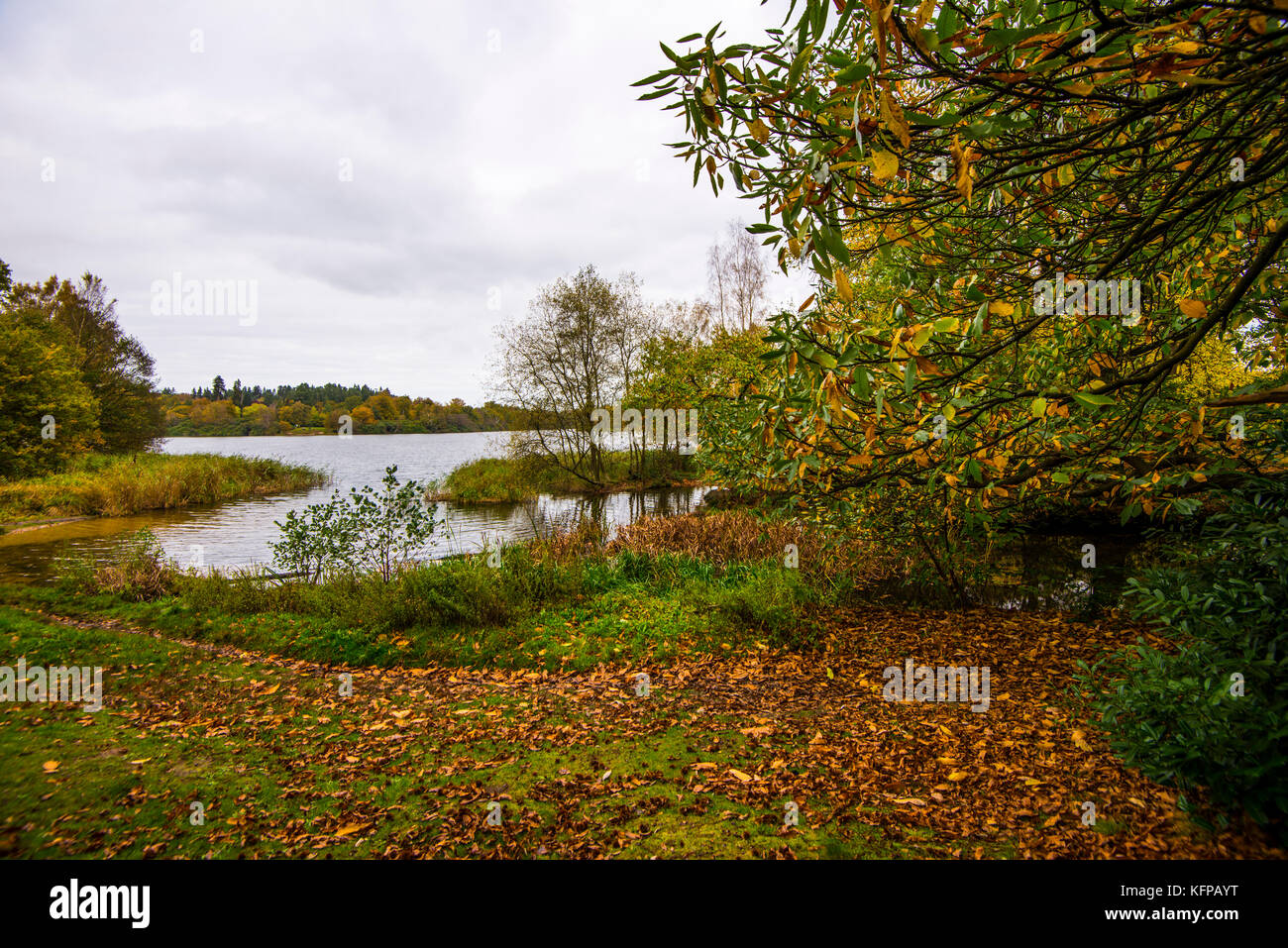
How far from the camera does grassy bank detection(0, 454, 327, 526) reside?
61.1ft

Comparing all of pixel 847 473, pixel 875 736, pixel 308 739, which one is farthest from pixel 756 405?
pixel 308 739

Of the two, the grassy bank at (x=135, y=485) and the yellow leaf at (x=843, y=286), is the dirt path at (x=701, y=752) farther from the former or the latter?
the grassy bank at (x=135, y=485)

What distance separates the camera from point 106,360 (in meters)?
33.3

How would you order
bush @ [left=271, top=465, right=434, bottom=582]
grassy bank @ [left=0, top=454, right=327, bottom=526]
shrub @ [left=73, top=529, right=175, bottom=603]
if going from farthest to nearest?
grassy bank @ [left=0, top=454, right=327, bottom=526] → shrub @ [left=73, top=529, right=175, bottom=603] → bush @ [left=271, top=465, right=434, bottom=582]

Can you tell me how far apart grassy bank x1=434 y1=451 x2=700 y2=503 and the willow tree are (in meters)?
22.4

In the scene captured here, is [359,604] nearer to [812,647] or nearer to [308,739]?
[308,739]

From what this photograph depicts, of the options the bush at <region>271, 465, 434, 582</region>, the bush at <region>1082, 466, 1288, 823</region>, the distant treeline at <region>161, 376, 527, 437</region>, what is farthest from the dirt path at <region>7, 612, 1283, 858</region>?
the distant treeline at <region>161, 376, 527, 437</region>

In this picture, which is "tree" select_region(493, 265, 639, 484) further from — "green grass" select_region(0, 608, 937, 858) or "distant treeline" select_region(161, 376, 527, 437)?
"distant treeline" select_region(161, 376, 527, 437)

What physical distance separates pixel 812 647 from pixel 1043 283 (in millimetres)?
A: 4519

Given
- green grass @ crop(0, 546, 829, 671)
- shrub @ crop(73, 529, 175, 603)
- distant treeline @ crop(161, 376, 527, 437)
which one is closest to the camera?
green grass @ crop(0, 546, 829, 671)

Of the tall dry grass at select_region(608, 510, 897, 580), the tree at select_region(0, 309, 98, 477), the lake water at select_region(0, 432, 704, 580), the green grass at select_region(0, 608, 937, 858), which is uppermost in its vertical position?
the tree at select_region(0, 309, 98, 477)

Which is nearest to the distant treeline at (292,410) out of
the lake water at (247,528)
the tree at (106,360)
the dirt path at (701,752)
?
the tree at (106,360)

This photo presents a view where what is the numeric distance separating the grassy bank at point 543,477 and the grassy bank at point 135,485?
9.32m
